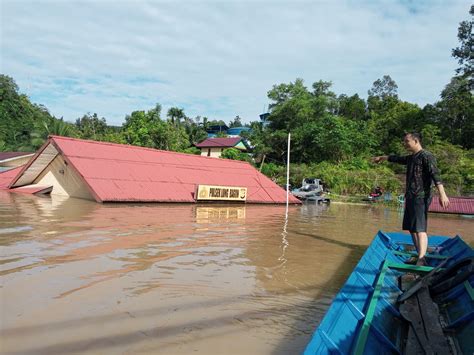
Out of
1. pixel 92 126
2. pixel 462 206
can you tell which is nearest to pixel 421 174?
pixel 462 206

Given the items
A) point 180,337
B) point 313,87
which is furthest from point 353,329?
point 313,87

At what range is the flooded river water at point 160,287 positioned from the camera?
337 cm

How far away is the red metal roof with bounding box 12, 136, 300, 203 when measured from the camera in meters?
15.7

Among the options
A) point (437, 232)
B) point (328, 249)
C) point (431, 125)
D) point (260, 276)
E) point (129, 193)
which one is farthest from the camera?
point (431, 125)

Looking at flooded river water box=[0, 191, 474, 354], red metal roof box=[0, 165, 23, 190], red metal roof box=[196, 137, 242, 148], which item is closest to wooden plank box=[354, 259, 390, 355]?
flooded river water box=[0, 191, 474, 354]

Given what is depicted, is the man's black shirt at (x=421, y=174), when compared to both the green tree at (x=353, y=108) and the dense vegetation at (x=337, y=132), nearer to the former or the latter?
the dense vegetation at (x=337, y=132)

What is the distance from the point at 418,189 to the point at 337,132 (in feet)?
98.6

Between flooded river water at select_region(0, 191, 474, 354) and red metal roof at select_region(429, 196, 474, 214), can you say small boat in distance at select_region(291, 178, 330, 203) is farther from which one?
flooded river water at select_region(0, 191, 474, 354)

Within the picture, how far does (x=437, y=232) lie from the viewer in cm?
1262

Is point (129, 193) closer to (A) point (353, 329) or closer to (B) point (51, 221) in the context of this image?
(B) point (51, 221)

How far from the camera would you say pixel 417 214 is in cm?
548

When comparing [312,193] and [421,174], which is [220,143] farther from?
[421,174]

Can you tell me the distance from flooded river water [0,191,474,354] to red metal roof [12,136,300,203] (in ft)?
19.4

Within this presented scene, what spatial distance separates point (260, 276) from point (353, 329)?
102 inches
